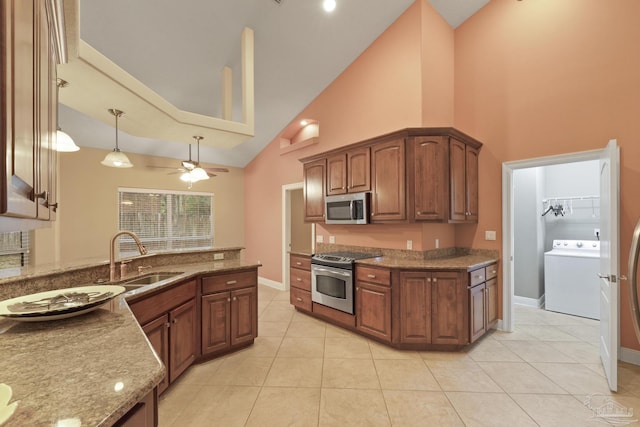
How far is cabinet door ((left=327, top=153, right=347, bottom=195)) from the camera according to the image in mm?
3736

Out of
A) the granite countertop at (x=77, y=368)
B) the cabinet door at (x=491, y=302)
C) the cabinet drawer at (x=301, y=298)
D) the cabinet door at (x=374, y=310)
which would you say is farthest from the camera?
the cabinet drawer at (x=301, y=298)

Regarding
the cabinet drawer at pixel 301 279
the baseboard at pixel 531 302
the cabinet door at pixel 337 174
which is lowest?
the baseboard at pixel 531 302

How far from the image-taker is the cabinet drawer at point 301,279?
387cm

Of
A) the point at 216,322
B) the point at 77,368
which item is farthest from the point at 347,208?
the point at 77,368

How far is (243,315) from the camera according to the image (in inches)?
111

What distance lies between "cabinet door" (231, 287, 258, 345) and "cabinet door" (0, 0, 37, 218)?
2225 mm

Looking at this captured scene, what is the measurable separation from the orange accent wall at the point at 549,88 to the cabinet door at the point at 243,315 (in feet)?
9.42

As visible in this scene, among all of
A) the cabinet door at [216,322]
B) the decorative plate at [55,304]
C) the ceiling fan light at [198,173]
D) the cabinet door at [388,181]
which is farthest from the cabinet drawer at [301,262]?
the decorative plate at [55,304]

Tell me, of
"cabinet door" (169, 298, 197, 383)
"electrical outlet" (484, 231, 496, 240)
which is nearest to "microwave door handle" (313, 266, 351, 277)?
"cabinet door" (169, 298, 197, 383)

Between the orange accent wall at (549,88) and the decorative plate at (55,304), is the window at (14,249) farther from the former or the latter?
the orange accent wall at (549,88)

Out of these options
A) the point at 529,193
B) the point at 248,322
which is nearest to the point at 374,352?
the point at 248,322

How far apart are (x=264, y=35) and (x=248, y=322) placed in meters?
3.72

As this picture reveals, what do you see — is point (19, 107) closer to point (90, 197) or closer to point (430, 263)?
point (430, 263)

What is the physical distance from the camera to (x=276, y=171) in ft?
18.5
